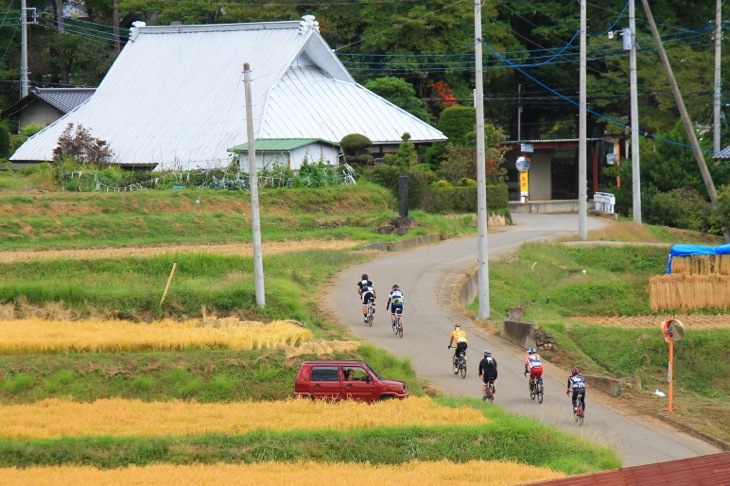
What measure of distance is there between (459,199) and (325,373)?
30.4 metres

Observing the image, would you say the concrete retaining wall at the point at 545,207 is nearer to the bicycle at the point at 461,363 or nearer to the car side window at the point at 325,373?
the bicycle at the point at 461,363

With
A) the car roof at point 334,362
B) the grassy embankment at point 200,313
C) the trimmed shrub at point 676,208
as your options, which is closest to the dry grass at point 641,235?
the trimmed shrub at point 676,208

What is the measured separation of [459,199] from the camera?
50.8m

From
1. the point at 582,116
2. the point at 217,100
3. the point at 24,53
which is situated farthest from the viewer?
the point at 24,53

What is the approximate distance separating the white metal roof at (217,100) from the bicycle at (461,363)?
2808cm

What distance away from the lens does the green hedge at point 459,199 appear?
4988 cm

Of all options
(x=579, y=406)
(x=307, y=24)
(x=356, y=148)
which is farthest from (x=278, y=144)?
(x=579, y=406)

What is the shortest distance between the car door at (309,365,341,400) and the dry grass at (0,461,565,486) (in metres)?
3.27

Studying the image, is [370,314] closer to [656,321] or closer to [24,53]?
[656,321]

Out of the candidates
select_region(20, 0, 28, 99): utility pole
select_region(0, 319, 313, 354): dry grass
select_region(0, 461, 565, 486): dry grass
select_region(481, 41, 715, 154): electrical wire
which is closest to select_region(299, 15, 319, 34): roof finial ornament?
select_region(481, 41, 715, 154): electrical wire

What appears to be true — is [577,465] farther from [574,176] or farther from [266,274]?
[574,176]

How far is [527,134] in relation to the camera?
7281cm

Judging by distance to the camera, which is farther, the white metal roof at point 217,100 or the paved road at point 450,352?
the white metal roof at point 217,100

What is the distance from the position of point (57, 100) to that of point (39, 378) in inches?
1756
